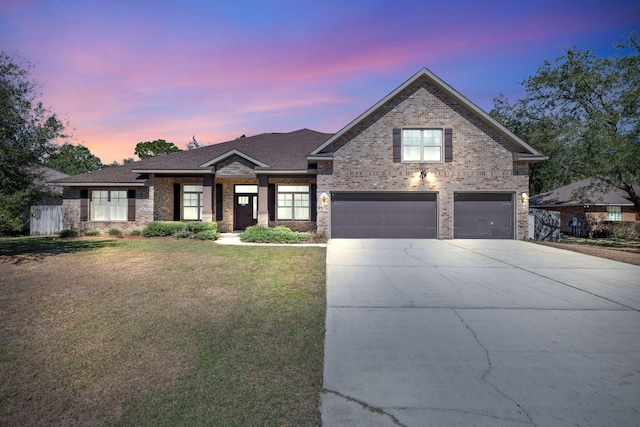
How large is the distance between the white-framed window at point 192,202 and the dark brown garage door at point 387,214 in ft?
25.5

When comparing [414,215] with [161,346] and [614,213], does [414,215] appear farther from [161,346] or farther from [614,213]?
[614,213]

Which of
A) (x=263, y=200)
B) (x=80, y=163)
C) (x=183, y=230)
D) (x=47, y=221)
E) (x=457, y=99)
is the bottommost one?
(x=183, y=230)

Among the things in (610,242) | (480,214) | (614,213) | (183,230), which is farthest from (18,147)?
(614,213)

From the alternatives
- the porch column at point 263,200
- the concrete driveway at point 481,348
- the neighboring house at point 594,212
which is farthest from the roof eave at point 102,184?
the neighboring house at point 594,212

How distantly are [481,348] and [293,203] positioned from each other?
14.5 meters

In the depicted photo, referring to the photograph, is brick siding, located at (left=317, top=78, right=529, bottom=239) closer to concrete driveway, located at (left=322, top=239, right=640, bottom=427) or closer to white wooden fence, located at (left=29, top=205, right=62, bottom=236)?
concrete driveway, located at (left=322, top=239, right=640, bottom=427)

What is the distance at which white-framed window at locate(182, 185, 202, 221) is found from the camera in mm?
18750

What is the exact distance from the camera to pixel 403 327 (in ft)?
16.5

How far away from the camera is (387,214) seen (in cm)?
1645

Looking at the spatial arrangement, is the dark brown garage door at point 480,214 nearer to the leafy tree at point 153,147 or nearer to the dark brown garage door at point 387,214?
the dark brown garage door at point 387,214

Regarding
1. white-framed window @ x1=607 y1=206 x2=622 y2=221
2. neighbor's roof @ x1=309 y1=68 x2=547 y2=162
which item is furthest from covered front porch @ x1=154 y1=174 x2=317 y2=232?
white-framed window @ x1=607 y1=206 x2=622 y2=221

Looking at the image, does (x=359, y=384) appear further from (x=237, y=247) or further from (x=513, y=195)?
(x=513, y=195)

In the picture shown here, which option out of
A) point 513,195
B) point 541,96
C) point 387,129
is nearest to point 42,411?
point 387,129

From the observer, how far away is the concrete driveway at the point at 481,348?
9.96 feet
